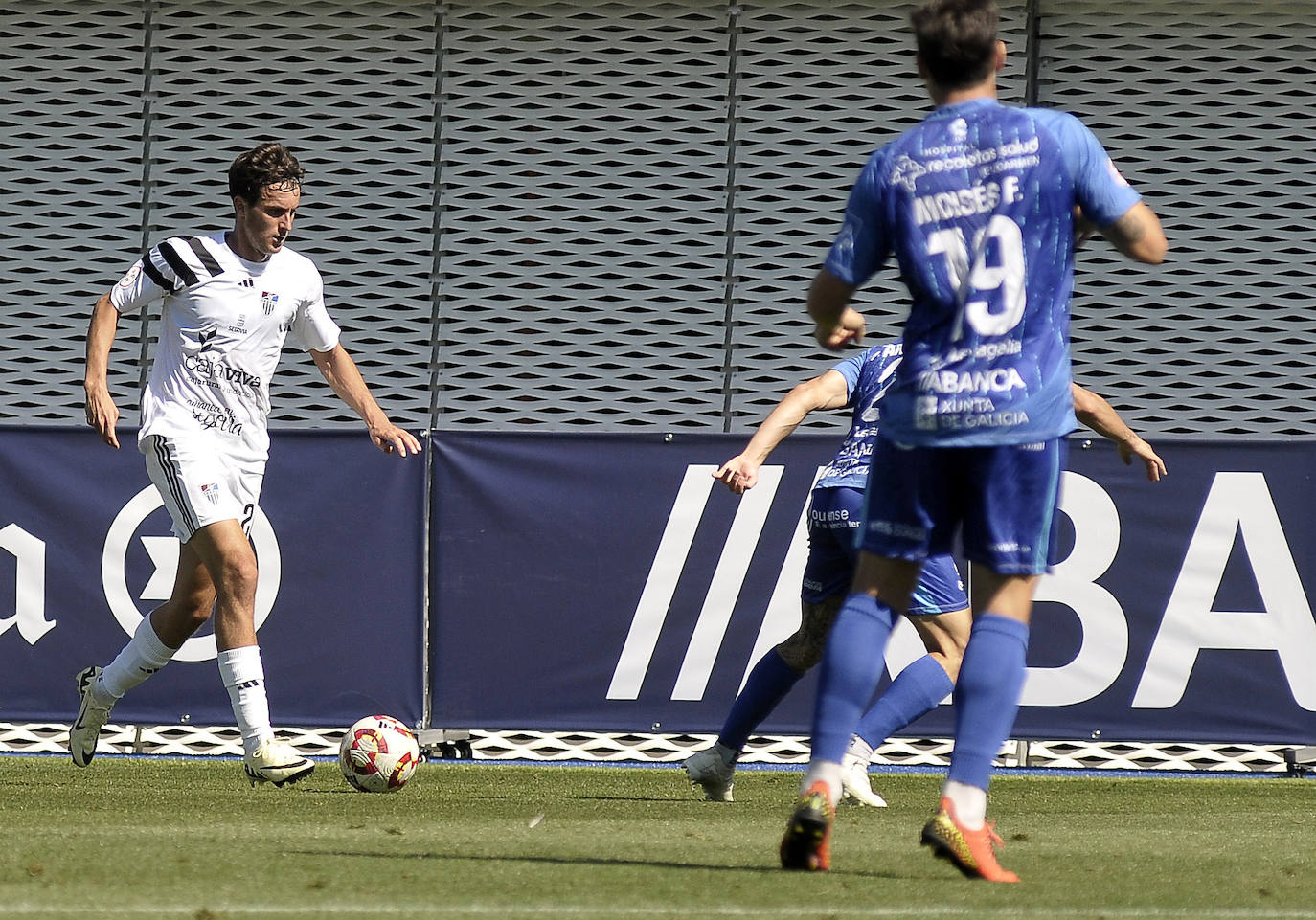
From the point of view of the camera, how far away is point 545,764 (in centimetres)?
845

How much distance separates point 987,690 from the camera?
3887 millimetres

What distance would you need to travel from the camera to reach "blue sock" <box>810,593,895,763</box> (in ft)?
12.9

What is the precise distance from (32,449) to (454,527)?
6.28ft

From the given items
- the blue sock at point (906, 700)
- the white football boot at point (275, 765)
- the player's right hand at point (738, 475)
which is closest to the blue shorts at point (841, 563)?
the blue sock at point (906, 700)

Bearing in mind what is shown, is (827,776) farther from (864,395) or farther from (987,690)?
(864,395)

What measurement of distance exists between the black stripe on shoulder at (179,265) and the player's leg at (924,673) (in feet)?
8.71

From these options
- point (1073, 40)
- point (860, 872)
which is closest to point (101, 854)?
point (860, 872)

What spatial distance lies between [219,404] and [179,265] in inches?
19.2

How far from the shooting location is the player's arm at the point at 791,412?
19.4 feet

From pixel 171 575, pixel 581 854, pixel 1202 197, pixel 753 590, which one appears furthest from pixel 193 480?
pixel 1202 197

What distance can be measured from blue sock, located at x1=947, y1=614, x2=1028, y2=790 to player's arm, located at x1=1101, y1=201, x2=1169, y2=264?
31.6 inches

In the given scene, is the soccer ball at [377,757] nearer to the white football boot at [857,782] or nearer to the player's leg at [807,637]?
the player's leg at [807,637]

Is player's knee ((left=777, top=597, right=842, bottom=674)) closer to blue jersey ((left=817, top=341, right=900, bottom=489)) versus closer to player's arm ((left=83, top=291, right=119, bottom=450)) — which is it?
A: blue jersey ((left=817, top=341, right=900, bottom=489))

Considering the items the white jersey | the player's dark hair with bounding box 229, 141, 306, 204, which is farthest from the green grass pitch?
the player's dark hair with bounding box 229, 141, 306, 204
